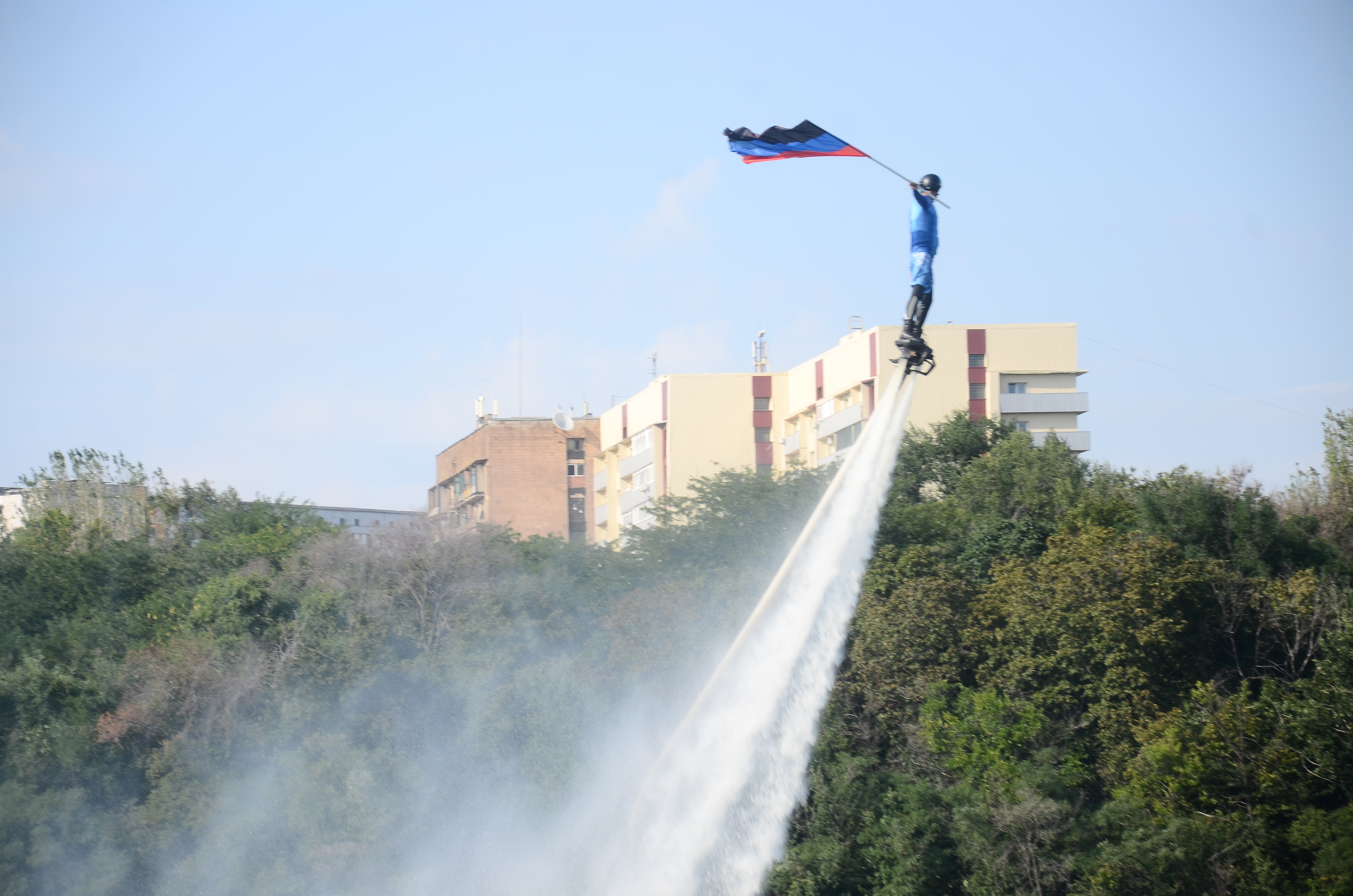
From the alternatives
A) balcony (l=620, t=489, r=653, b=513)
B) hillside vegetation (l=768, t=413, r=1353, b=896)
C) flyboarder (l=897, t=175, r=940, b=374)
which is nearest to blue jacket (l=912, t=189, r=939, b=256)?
flyboarder (l=897, t=175, r=940, b=374)

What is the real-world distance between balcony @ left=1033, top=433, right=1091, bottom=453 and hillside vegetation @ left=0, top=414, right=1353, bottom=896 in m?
12.5

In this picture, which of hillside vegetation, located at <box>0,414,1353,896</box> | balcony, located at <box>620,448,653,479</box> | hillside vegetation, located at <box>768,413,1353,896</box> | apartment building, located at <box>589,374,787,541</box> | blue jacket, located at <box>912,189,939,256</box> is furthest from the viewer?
balcony, located at <box>620,448,653,479</box>

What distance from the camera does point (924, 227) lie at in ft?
56.6

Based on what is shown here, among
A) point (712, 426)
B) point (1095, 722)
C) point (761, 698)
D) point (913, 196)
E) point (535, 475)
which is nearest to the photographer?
point (913, 196)

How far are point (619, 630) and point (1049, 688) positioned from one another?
1355 cm

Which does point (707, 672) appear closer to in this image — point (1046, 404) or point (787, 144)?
point (787, 144)

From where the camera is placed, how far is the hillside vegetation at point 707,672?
29.3 meters

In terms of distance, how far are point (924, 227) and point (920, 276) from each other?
0.58 m

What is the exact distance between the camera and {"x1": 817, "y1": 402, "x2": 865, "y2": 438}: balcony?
62.4 metres

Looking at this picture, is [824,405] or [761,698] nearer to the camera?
[761,698]

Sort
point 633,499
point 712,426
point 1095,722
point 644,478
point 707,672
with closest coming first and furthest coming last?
point 1095,722
point 707,672
point 712,426
point 644,478
point 633,499

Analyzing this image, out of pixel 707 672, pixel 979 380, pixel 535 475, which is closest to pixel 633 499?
pixel 535 475

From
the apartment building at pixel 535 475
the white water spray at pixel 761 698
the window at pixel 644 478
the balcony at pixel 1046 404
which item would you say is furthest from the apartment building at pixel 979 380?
the white water spray at pixel 761 698

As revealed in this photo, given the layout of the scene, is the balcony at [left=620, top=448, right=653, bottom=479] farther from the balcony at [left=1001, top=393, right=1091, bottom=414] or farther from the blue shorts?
the blue shorts
